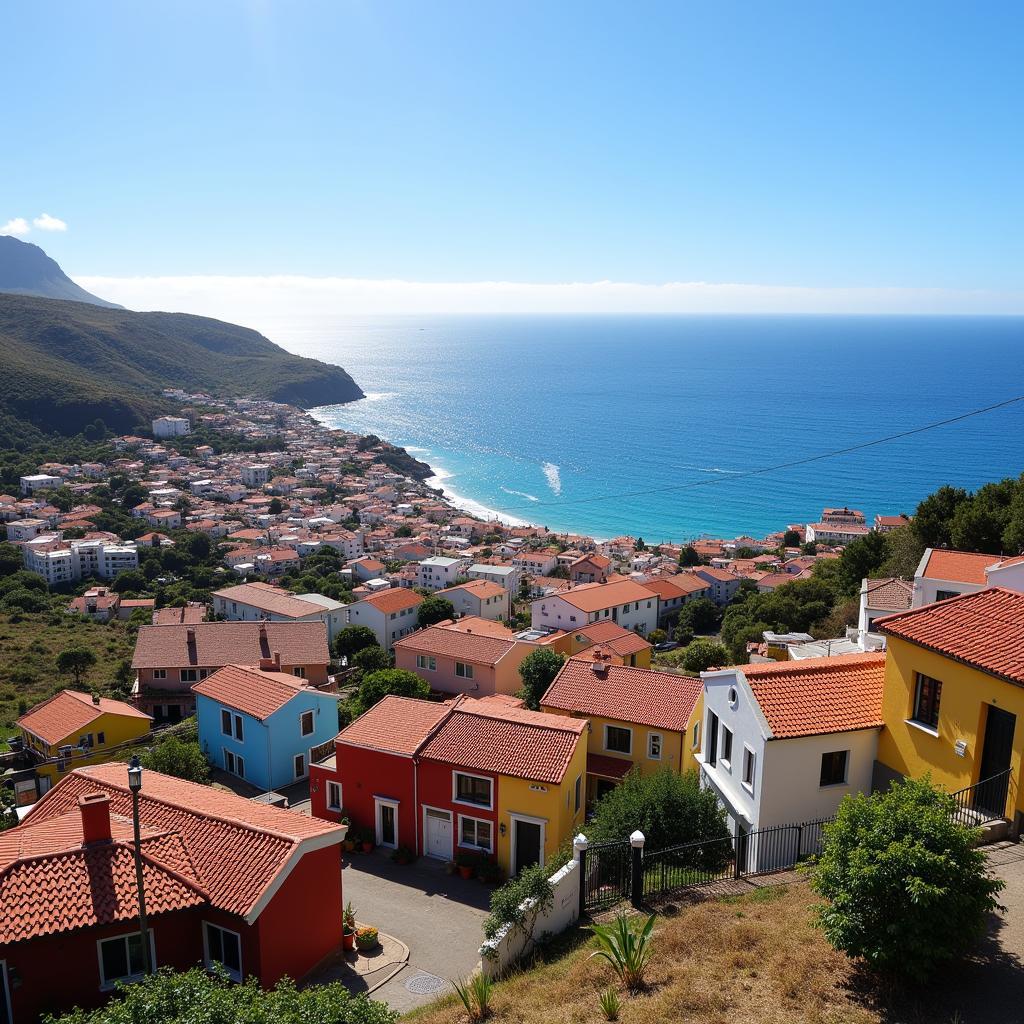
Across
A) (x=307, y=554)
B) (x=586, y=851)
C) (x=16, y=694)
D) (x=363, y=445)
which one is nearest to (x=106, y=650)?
(x=16, y=694)

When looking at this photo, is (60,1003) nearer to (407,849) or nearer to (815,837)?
(407,849)

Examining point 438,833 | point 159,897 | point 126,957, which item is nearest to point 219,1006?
point 159,897

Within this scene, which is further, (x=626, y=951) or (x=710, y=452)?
(x=710, y=452)

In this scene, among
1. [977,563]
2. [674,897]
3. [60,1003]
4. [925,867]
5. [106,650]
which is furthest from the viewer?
[106,650]

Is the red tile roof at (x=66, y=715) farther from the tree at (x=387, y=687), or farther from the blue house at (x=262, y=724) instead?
the tree at (x=387, y=687)

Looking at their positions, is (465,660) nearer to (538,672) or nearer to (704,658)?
(538,672)
